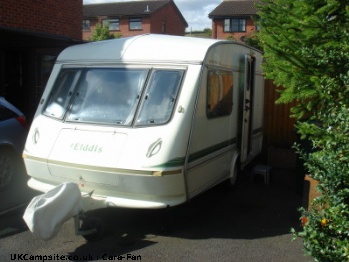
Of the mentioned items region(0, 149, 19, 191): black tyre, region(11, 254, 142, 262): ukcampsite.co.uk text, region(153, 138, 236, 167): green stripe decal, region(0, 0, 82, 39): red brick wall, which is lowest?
region(11, 254, 142, 262): ukcampsite.co.uk text

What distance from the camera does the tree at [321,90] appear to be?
3.30m

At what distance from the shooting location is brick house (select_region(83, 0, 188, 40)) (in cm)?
4700

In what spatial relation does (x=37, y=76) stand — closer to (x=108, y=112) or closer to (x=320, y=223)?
(x=108, y=112)

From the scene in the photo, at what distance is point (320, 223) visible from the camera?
3369 mm

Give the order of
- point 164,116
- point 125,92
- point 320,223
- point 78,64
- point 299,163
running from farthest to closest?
1. point 299,163
2. point 78,64
3. point 125,92
4. point 164,116
5. point 320,223

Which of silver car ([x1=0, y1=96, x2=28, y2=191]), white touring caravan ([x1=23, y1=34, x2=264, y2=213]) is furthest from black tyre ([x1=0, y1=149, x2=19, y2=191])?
white touring caravan ([x1=23, y1=34, x2=264, y2=213])

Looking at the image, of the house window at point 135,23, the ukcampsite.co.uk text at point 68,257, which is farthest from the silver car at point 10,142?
the house window at point 135,23

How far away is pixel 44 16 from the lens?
10758 mm

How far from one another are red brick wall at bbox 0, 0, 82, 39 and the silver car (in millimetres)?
3293

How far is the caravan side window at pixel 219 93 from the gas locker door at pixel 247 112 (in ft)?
2.37

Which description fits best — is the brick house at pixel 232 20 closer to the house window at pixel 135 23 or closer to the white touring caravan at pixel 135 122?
the house window at pixel 135 23

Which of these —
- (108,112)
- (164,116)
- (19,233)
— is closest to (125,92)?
(108,112)

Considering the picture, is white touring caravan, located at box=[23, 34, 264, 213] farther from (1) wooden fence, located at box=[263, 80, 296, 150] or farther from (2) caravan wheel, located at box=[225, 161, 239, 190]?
(1) wooden fence, located at box=[263, 80, 296, 150]

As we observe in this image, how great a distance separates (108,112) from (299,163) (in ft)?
10.9
